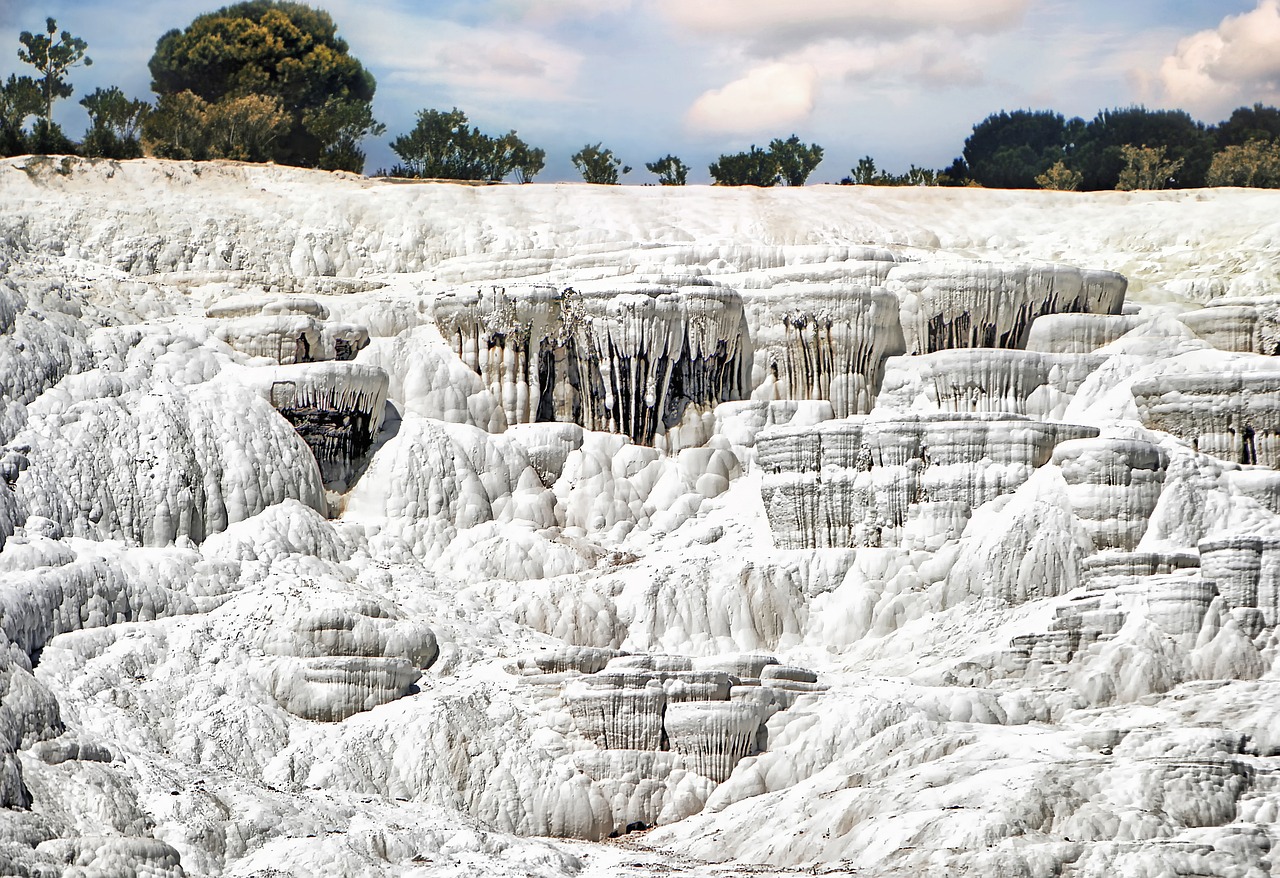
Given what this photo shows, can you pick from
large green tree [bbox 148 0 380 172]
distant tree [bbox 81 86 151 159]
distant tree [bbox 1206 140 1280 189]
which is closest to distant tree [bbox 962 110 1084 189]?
distant tree [bbox 1206 140 1280 189]

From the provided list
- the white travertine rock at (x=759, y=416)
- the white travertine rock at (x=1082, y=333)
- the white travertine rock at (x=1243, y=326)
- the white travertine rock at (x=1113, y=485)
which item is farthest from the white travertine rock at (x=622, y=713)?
the white travertine rock at (x=1243, y=326)

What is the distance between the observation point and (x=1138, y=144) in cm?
6062

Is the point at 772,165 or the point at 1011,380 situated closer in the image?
the point at 1011,380

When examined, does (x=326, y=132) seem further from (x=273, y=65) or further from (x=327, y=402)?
(x=327, y=402)

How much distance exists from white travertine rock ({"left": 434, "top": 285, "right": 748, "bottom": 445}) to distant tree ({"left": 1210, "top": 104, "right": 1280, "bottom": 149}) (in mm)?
29069

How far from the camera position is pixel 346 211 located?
4153cm

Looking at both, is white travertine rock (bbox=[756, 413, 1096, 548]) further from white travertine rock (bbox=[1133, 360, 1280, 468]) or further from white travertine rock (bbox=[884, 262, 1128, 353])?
white travertine rock (bbox=[884, 262, 1128, 353])

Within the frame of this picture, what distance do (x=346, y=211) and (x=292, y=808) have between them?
19.5m

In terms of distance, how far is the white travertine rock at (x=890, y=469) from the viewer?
1222 inches

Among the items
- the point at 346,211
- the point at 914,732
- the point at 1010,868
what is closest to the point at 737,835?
the point at 914,732

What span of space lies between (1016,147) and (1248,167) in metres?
15.9

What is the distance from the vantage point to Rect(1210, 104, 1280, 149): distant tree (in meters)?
60.1

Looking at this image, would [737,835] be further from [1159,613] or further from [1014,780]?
[1159,613]

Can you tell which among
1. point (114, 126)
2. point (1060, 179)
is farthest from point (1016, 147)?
point (114, 126)
